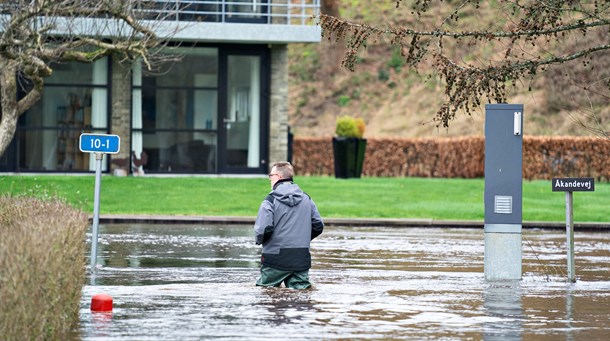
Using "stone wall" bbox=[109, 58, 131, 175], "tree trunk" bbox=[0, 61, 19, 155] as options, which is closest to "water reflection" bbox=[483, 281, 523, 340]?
"tree trunk" bbox=[0, 61, 19, 155]

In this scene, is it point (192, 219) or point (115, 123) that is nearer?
point (192, 219)

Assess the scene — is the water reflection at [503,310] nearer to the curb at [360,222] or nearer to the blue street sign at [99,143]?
the blue street sign at [99,143]

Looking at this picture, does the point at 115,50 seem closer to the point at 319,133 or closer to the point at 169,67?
the point at 169,67

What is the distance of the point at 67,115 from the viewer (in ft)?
124

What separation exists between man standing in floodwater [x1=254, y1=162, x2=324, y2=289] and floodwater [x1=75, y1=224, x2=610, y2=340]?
24 cm

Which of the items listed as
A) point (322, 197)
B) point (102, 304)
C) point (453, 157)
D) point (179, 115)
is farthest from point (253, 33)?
point (102, 304)

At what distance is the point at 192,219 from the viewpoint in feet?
90.4

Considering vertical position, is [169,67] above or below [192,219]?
above

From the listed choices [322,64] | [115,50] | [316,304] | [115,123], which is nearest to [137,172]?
[115,123]

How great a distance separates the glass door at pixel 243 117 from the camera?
126 ft

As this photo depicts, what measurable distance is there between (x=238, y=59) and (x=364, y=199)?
7882mm

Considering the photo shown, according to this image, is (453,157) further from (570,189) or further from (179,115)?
(570,189)

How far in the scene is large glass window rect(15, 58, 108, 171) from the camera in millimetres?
37688

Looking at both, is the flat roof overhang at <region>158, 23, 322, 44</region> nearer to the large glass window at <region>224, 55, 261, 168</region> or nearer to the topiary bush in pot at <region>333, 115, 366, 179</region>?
the large glass window at <region>224, 55, 261, 168</region>
